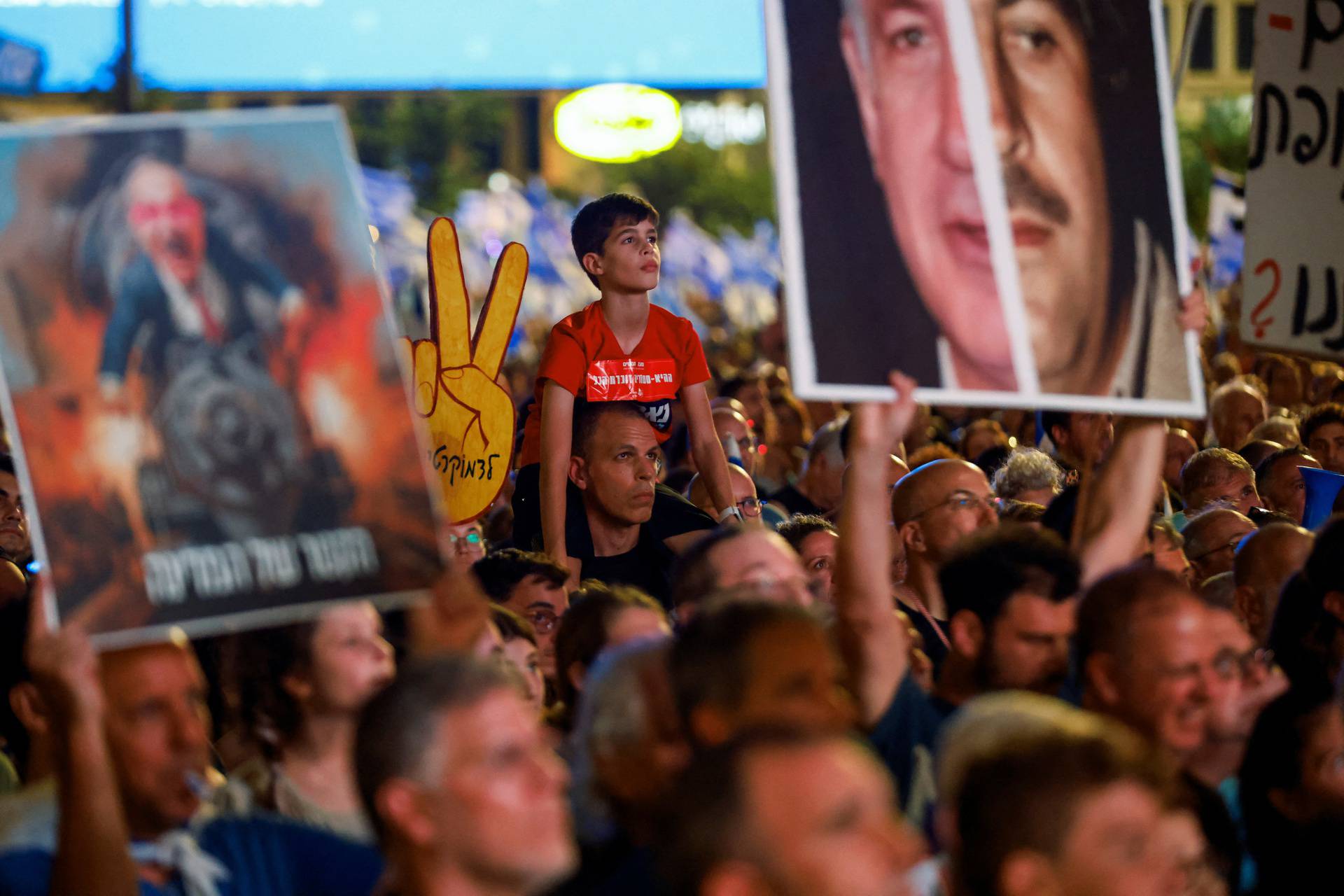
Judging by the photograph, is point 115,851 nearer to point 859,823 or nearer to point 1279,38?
point 859,823

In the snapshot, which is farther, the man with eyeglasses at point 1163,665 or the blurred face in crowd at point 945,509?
the blurred face in crowd at point 945,509

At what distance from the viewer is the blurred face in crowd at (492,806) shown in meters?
3.05

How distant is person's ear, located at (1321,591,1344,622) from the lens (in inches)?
195

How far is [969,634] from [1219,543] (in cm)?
306

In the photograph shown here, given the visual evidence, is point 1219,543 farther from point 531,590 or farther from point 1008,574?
point 1008,574

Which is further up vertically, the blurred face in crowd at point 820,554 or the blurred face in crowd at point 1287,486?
the blurred face in crowd at point 820,554

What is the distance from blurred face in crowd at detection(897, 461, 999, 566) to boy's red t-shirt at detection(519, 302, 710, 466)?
1.01 m

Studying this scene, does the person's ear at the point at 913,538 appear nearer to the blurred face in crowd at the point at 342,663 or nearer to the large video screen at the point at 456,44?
the blurred face in crowd at the point at 342,663

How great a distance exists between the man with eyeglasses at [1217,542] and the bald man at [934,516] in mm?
927

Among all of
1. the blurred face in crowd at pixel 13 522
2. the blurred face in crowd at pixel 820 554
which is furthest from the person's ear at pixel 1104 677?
the blurred face in crowd at pixel 13 522

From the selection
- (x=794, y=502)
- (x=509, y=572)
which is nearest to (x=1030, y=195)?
(x=509, y=572)

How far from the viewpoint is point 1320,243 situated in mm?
5703

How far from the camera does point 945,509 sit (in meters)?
6.77

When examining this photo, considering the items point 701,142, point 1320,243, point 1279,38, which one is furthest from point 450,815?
point 701,142
